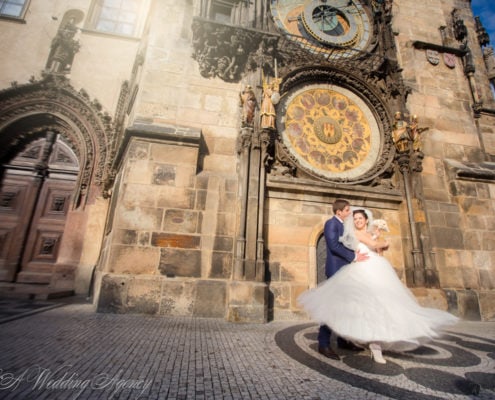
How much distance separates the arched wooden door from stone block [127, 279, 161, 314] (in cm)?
451

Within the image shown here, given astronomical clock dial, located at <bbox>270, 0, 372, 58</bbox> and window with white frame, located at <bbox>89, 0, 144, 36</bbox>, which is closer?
astronomical clock dial, located at <bbox>270, 0, 372, 58</bbox>

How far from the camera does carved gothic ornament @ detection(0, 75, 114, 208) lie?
7602 mm

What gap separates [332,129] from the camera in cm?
640

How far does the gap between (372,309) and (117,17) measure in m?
12.5

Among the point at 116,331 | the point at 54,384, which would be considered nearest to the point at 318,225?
the point at 116,331

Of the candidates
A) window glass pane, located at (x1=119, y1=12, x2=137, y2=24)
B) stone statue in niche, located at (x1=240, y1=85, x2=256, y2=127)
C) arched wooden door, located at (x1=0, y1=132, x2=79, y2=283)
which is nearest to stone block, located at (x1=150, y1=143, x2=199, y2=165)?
stone statue in niche, located at (x1=240, y1=85, x2=256, y2=127)

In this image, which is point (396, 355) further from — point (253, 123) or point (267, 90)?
point (267, 90)

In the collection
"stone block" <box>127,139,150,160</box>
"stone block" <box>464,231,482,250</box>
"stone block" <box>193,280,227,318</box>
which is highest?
"stone block" <box>127,139,150,160</box>

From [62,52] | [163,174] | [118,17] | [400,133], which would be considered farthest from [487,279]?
[118,17]

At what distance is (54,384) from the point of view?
1.71 m

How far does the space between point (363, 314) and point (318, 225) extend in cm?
316

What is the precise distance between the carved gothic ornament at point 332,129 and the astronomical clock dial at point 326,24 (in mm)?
1212

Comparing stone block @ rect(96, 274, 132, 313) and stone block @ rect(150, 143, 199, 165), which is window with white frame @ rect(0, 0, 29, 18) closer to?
stone block @ rect(150, 143, 199, 165)

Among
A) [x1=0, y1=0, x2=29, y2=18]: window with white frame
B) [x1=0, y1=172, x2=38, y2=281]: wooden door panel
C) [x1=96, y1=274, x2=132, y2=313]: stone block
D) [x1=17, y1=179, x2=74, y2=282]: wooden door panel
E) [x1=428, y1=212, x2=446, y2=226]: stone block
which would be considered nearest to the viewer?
[x1=96, y1=274, x2=132, y2=313]: stone block
